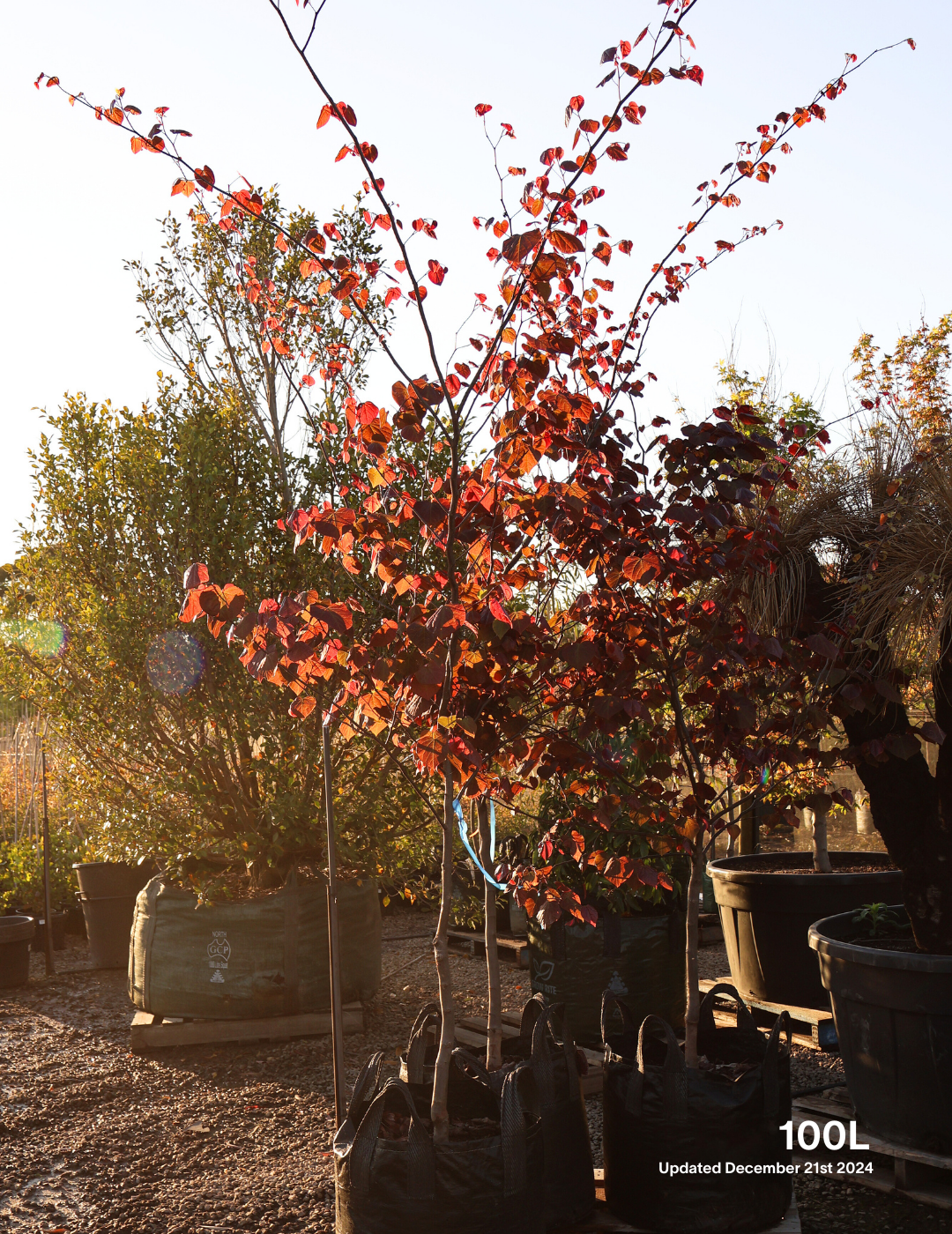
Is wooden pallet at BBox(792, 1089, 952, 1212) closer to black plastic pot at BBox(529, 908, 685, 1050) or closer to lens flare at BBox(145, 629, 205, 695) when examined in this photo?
black plastic pot at BBox(529, 908, 685, 1050)

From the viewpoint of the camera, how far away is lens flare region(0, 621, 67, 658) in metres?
5.50

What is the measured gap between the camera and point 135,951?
5.14 meters

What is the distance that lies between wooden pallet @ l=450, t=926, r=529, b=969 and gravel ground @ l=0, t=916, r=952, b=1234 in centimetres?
20

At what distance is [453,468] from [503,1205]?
5.32 feet

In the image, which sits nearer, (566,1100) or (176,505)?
(566,1100)

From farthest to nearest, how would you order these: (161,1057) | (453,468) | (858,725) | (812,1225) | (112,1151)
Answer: (161,1057) < (112,1151) < (858,725) < (812,1225) < (453,468)

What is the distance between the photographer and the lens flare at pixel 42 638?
5496 millimetres

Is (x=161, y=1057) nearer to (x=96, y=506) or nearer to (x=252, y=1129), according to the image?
(x=252, y=1129)

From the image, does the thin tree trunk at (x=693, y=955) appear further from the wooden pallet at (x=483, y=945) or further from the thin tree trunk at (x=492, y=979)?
the wooden pallet at (x=483, y=945)

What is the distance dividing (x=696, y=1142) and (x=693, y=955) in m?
0.44

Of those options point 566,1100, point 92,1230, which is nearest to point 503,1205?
point 566,1100

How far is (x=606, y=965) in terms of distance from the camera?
4.36 metres

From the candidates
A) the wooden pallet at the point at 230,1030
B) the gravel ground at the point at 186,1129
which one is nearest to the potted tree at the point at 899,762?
the gravel ground at the point at 186,1129

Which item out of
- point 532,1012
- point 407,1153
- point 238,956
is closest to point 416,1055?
point 532,1012
